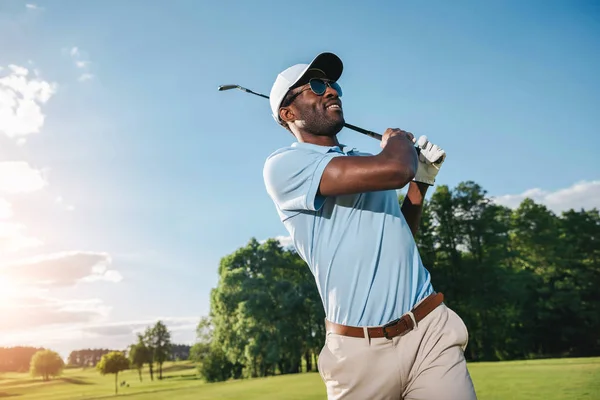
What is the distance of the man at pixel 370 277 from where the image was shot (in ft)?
8.83

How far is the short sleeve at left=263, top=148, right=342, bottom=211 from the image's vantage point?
2.82 meters

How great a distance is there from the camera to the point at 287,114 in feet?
11.4

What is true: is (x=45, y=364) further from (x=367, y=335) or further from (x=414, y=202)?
(x=367, y=335)

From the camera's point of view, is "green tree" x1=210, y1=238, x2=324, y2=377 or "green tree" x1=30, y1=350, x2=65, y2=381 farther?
"green tree" x1=30, y1=350, x2=65, y2=381

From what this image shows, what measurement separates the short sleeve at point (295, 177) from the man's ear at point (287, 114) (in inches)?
18.4

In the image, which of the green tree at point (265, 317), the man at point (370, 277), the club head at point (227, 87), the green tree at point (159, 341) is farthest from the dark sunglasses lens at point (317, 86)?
the green tree at point (159, 341)

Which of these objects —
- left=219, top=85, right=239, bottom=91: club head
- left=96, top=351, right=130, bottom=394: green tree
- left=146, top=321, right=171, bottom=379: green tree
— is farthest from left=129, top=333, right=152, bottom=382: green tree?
left=219, top=85, right=239, bottom=91: club head

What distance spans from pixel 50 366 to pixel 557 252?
65.2 m

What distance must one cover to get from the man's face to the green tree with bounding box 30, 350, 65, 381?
78.7 meters

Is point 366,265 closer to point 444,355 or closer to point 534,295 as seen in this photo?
point 444,355

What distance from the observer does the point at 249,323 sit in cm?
4544

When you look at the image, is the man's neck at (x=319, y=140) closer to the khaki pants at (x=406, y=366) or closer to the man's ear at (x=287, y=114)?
the man's ear at (x=287, y=114)

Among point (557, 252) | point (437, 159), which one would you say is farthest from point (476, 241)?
point (437, 159)

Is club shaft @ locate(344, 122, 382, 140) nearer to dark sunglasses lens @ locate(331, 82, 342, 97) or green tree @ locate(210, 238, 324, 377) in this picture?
dark sunglasses lens @ locate(331, 82, 342, 97)
